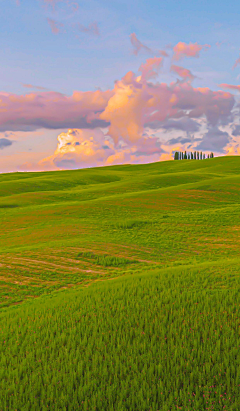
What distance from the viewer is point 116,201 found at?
39906mm

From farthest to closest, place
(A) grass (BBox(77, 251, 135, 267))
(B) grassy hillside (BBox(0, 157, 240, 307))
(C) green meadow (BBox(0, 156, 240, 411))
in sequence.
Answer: (A) grass (BBox(77, 251, 135, 267)) → (B) grassy hillside (BBox(0, 157, 240, 307)) → (C) green meadow (BBox(0, 156, 240, 411))

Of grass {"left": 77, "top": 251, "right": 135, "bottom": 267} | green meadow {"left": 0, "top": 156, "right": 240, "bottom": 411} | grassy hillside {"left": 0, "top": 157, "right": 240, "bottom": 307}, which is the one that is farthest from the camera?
grass {"left": 77, "top": 251, "right": 135, "bottom": 267}

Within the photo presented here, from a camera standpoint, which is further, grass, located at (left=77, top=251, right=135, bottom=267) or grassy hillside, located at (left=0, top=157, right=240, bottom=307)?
grass, located at (left=77, top=251, right=135, bottom=267)

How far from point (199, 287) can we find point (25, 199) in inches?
1589

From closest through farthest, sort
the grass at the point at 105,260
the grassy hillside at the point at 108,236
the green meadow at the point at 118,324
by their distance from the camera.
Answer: the green meadow at the point at 118,324, the grassy hillside at the point at 108,236, the grass at the point at 105,260

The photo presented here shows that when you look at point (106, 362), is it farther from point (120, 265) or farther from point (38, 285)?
point (120, 265)

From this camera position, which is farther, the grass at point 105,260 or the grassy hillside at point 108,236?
the grass at point 105,260

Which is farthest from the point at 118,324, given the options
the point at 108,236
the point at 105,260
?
the point at 108,236

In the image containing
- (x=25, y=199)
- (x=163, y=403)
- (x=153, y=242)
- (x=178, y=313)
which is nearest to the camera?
(x=163, y=403)

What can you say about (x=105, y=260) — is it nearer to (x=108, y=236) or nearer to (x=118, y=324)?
(x=108, y=236)

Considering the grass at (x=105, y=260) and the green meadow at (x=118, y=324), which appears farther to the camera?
the grass at (x=105, y=260)

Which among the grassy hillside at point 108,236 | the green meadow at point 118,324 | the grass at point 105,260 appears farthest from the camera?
the grass at point 105,260

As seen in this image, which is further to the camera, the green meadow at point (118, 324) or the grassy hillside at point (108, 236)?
the grassy hillside at point (108, 236)

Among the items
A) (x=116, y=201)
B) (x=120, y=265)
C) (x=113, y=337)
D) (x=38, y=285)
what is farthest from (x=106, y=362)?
(x=116, y=201)
